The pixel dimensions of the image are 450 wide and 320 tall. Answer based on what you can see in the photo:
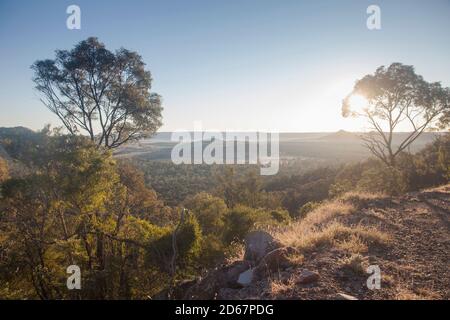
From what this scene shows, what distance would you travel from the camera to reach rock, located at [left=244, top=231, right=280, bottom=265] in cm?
622

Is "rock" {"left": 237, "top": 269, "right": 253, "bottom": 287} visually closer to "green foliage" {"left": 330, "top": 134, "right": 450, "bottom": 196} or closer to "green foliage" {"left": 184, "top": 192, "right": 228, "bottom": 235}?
"green foliage" {"left": 330, "top": 134, "right": 450, "bottom": 196}

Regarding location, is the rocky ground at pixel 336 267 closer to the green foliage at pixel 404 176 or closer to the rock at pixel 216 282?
the rock at pixel 216 282

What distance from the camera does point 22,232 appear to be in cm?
1079

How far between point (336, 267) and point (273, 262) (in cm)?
106

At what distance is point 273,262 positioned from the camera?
5.66 metres

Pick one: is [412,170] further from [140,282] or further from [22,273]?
[22,273]

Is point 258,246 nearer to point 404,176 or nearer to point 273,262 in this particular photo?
point 273,262

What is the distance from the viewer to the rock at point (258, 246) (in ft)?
20.4

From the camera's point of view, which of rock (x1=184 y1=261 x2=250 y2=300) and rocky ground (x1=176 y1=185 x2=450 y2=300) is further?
rock (x1=184 y1=261 x2=250 y2=300)

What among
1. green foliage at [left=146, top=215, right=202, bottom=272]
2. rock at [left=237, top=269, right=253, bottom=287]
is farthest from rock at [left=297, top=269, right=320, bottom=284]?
green foliage at [left=146, top=215, right=202, bottom=272]

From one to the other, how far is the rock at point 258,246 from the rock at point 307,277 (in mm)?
1287

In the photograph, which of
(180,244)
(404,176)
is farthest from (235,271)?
(404,176)

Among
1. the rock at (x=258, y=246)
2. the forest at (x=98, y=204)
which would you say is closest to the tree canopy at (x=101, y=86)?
the forest at (x=98, y=204)

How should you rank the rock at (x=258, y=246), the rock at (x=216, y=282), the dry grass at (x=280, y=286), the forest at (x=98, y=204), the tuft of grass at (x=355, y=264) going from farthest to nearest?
the forest at (x=98, y=204) → the rock at (x=258, y=246) → the rock at (x=216, y=282) → the tuft of grass at (x=355, y=264) → the dry grass at (x=280, y=286)
